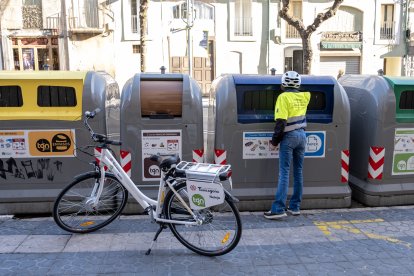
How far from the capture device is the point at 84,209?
4.01 meters

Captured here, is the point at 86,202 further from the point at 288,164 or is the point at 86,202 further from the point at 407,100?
the point at 407,100

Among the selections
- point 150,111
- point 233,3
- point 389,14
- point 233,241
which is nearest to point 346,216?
point 233,241

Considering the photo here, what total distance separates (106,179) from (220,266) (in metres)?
1.35

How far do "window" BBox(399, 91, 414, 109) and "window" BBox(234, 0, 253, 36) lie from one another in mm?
19247

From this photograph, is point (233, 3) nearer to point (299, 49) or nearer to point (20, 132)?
point (299, 49)

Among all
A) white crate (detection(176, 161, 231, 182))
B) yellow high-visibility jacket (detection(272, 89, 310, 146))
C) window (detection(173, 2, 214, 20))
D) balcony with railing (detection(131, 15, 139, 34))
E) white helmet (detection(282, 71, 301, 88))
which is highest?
window (detection(173, 2, 214, 20))

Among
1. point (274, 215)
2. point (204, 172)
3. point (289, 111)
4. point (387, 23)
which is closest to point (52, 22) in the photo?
point (387, 23)

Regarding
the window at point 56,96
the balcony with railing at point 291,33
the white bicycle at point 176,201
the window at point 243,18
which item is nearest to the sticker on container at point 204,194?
the white bicycle at point 176,201

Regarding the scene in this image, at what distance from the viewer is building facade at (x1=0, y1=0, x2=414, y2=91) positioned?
21.4 m

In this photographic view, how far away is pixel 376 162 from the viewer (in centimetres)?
462

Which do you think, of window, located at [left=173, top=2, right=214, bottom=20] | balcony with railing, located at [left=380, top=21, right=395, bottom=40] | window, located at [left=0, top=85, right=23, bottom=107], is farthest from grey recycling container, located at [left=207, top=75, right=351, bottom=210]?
balcony with railing, located at [left=380, top=21, right=395, bottom=40]

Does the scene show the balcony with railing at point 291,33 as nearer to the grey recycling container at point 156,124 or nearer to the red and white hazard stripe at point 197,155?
the grey recycling container at point 156,124

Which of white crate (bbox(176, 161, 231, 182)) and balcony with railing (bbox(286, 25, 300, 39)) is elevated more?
balcony with railing (bbox(286, 25, 300, 39))

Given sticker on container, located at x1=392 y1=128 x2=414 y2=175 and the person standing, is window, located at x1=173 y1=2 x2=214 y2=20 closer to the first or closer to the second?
sticker on container, located at x1=392 y1=128 x2=414 y2=175
